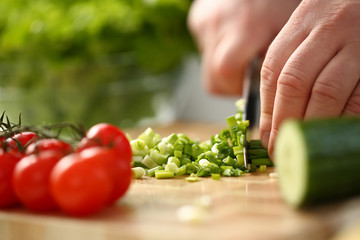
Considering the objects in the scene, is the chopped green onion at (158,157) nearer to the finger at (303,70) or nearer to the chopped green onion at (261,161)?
the chopped green onion at (261,161)

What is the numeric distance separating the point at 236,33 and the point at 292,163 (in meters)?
1.66

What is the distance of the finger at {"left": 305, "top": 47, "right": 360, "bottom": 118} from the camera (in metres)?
1.64

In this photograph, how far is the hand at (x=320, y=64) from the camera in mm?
1648

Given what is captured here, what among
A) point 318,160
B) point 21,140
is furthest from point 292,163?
point 21,140

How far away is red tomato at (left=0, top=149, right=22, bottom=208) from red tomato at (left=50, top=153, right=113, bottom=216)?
0.67ft

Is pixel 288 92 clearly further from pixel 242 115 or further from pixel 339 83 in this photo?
pixel 242 115

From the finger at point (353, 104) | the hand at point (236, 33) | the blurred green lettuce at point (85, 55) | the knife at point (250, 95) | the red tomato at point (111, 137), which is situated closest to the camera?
the red tomato at point (111, 137)

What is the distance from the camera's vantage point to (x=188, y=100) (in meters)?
5.17

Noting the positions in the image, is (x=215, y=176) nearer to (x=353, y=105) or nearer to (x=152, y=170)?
(x=152, y=170)

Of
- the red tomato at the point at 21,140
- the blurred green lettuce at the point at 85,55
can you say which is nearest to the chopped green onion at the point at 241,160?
the red tomato at the point at 21,140

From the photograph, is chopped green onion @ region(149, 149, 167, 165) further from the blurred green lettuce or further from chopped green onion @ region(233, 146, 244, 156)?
the blurred green lettuce

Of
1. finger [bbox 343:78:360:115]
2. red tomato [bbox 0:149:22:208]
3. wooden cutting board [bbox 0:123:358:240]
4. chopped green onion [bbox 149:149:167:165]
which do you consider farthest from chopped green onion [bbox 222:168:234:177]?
red tomato [bbox 0:149:22:208]

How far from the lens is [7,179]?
4.85ft

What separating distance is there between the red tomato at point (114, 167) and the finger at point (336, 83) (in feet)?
2.09
